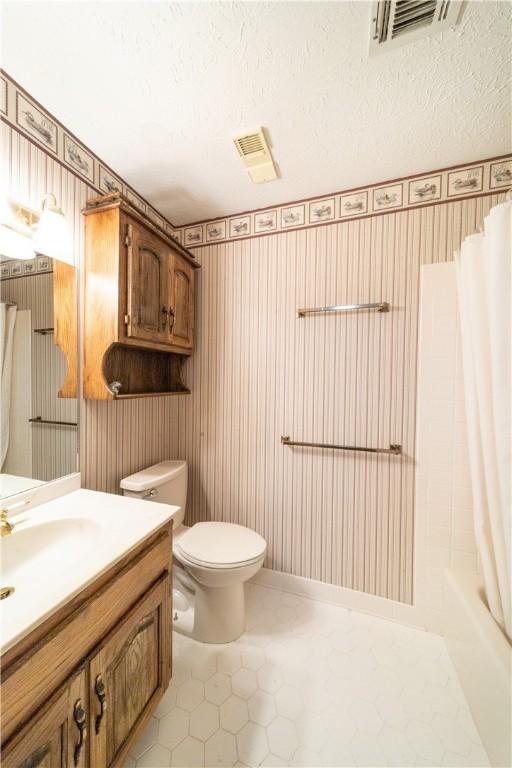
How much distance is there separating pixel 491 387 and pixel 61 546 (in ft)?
5.22

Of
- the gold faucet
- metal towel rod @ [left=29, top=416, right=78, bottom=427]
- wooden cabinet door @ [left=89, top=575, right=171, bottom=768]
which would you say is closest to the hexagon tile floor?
wooden cabinet door @ [left=89, top=575, right=171, bottom=768]

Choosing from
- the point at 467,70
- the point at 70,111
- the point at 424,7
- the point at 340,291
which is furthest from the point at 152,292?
the point at 467,70

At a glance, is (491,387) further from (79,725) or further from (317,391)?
(79,725)

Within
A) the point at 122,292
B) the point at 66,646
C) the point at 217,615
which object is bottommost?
the point at 217,615

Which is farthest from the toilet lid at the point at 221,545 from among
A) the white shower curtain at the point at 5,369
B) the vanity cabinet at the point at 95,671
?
the white shower curtain at the point at 5,369

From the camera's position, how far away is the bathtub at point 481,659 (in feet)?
3.01

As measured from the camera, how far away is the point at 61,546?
0.98 meters

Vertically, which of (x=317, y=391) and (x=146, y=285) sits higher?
(x=146, y=285)

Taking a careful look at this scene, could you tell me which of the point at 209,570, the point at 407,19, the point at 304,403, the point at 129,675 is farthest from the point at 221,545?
the point at 407,19

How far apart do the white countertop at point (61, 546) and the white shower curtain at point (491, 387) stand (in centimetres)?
115

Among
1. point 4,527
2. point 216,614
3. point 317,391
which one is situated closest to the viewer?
point 4,527

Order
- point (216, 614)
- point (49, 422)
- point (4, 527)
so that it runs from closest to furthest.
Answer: point (4, 527) < point (49, 422) < point (216, 614)

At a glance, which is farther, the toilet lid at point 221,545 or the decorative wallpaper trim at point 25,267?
the toilet lid at point 221,545

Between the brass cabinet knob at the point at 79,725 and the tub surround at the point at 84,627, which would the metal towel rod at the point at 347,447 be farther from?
Answer: the brass cabinet knob at the point at 79,725
